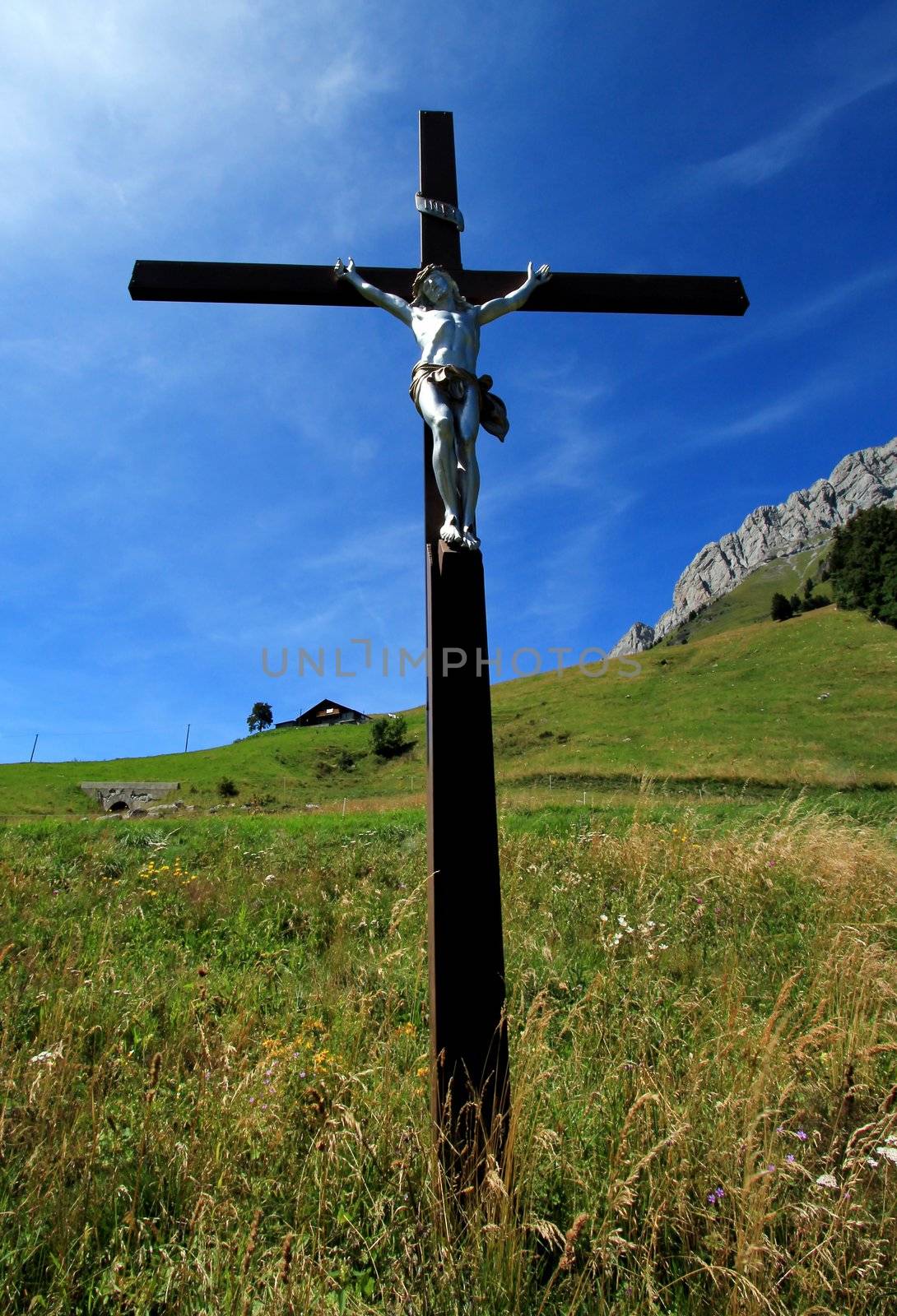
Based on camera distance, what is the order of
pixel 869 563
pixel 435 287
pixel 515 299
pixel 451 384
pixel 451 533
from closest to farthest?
pixel 451 533 < pixel 451 384 < pixel 435 287 < pixel 515 299 < pixel 869 563

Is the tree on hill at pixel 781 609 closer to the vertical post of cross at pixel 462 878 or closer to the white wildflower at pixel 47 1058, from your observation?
the vertical post of cross at pixel 462 878

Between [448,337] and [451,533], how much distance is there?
1.08 meters

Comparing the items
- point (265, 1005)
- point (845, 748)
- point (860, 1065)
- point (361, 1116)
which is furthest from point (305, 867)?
point (845, 748)

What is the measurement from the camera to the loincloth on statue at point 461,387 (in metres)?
3.30

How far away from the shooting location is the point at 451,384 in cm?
332

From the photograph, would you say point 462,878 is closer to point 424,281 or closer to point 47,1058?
point 47,1058

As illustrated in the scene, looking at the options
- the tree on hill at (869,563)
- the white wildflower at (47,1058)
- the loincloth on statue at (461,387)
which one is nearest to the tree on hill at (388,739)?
the tree on hill at (869,563)

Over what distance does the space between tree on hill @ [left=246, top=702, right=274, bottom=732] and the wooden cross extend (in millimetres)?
93402

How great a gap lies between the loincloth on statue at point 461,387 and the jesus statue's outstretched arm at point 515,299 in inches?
20.6

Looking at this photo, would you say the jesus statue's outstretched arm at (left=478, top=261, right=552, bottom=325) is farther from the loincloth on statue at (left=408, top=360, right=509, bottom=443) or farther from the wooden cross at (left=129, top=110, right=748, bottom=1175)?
the loincloth on statue at (left=408, top=360, right=509, bottom=443)

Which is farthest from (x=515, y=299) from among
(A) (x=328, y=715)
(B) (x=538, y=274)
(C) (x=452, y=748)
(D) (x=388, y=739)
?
(A) (x=328, y=715)

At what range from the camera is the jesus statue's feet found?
3004 millimetres

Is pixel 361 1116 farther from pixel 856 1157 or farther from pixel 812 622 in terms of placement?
pixel 812 622

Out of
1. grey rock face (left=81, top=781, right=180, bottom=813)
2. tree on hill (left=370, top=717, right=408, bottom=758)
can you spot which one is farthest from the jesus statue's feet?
tree on hill (left=370, top=717, right=408, bottom=758)
